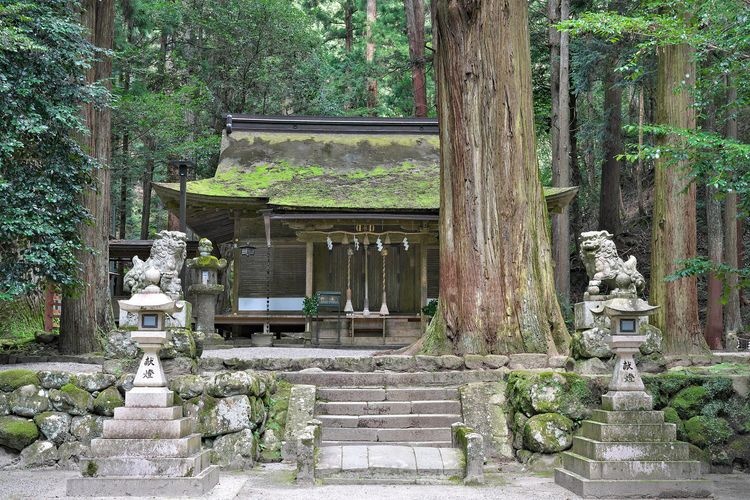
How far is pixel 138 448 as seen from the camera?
598 centimetres

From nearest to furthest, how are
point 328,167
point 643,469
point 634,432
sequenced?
point 643,469, point 634,432, point 328,167

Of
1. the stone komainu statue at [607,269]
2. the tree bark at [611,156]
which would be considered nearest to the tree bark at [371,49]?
the tree bark at [611,156]

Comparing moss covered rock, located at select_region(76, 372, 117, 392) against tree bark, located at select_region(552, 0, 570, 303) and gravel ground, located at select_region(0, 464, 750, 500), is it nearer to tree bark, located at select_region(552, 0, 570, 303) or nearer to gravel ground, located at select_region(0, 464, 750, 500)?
gravel ground, located at select_region(0, 464, 750, 500)

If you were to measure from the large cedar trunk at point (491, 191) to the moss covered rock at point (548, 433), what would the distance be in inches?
83.3

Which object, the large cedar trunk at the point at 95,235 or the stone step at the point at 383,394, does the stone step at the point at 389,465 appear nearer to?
the stone step at the point at 383,394

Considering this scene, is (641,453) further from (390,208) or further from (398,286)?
(398,286)

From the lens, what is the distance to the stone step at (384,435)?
311 inches

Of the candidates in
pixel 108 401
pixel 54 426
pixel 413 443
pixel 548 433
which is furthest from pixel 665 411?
pixel 54 426

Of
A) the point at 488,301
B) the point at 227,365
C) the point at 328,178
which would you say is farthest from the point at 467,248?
the point at 328,178

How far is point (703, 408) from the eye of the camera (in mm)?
7641

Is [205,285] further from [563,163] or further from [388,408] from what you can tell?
[563,163]

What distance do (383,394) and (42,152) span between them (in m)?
6.64

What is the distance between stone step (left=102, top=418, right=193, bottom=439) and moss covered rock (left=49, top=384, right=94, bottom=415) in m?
1.65

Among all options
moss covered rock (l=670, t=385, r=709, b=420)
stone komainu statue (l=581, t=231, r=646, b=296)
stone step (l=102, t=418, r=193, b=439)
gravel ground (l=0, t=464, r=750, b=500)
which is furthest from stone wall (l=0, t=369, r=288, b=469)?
moss covered rock (l=670, t=385, r=709, b=420)
